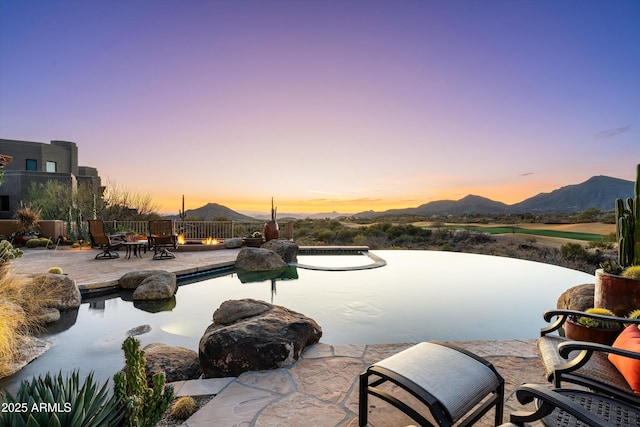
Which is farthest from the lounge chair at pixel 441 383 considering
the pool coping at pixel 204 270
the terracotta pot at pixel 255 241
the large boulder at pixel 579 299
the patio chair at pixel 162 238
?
the terracotta pot at pixel 255 241

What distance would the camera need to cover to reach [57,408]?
3.96 feet

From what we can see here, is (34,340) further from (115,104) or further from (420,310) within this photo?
(115,104)

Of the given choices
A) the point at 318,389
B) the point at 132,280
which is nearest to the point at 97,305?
the point at 132,280

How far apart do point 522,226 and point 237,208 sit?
1669cm

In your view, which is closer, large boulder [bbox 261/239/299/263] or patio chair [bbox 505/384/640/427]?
patio chair [bbox 505/384/640/427]

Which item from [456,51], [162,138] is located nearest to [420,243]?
[456,51]

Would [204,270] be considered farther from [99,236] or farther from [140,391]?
[140,391]

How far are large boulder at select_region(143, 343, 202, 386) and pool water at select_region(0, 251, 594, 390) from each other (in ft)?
1.92

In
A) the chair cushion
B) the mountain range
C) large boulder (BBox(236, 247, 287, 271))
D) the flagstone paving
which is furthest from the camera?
the mountain range

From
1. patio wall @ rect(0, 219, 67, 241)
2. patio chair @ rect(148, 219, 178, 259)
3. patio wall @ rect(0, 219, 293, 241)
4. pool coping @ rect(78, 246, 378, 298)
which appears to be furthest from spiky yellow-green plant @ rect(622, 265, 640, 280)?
patio wall @ rect(0, 219, 67, 241)

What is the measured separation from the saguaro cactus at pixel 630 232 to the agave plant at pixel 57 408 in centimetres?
494

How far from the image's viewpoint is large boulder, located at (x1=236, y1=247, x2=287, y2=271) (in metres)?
8.19

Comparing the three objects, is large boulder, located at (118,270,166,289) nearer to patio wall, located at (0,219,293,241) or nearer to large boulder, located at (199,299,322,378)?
large boulder, located at (199,299,322,378)

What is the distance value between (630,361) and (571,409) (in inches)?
38.5
